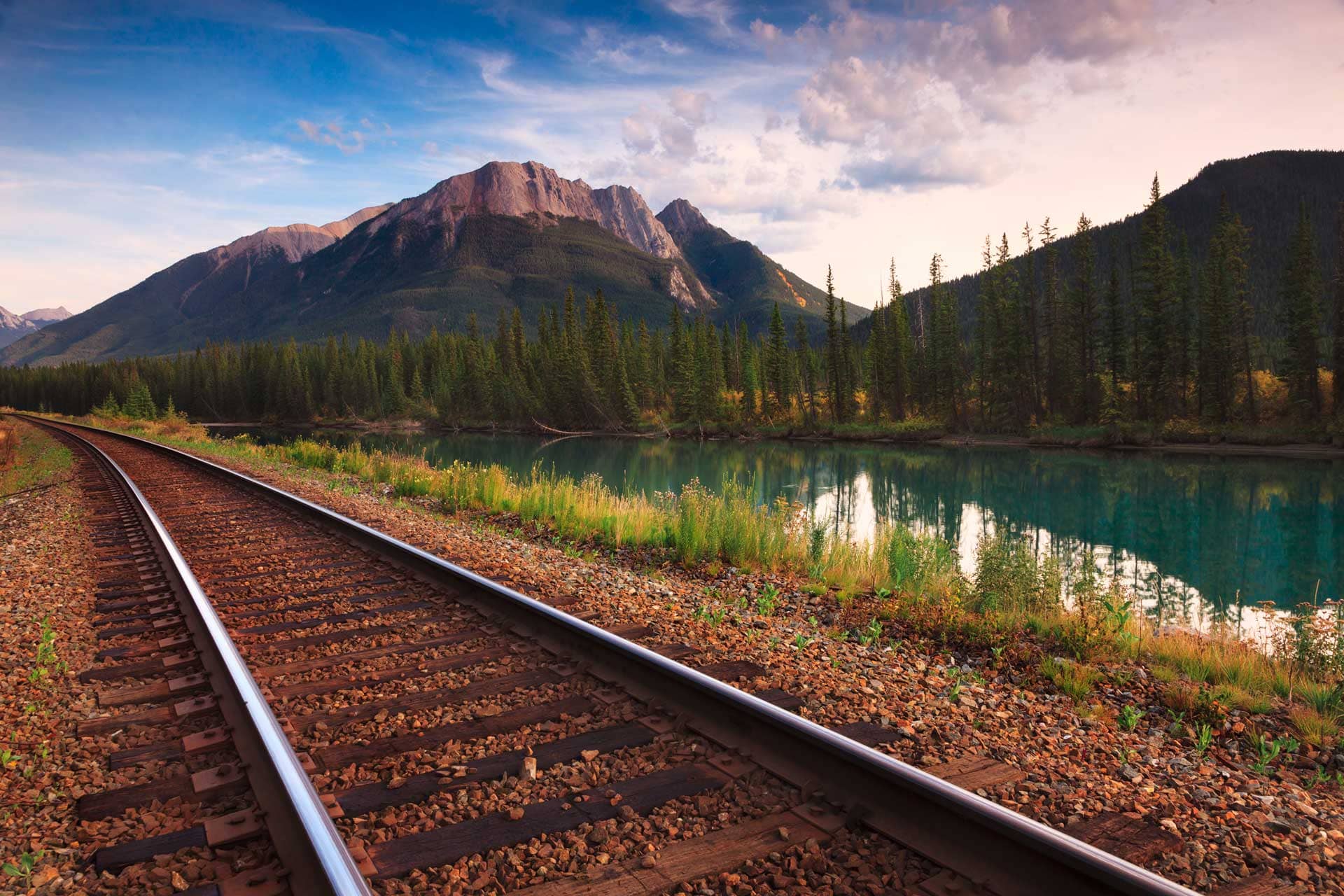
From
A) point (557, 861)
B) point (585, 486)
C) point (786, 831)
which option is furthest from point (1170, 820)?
point (585, 486)

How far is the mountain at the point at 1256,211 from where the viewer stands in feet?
397

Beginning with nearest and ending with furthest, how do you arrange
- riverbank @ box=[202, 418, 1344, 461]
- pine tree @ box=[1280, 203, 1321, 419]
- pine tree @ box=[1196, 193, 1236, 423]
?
riverbank @ box=[202, 418, 1344, 461] → pine tree @ box=[1280, 203, 1321, 419] → pine tree @ box=[1196, 193, 1236, 423]

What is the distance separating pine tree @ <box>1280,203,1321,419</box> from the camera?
5138 cm

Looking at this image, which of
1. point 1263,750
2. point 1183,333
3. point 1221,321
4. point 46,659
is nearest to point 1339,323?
point 1221,321

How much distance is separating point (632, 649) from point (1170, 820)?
2622 mm

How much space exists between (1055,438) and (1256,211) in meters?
127

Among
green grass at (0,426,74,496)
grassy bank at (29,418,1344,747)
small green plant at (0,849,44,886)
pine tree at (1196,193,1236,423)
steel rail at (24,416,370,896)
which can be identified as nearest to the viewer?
steel rail at (24,416,370,896)

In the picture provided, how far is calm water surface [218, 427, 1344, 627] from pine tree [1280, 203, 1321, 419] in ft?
38.7

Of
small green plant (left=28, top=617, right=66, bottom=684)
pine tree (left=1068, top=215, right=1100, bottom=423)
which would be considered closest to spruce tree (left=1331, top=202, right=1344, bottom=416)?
pine tree (left=1068, top=215, right=1100, bottom=423)

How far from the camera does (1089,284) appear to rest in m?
65.9

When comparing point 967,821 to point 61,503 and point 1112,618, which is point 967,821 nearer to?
point 1112,618

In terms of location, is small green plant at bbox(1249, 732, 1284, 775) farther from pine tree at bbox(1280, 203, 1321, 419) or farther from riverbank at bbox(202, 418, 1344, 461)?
pine tree at bbox(1280, 203, 1321, 419)

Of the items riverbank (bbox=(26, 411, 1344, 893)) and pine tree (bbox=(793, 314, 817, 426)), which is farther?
pine tree (bbox=(793, 314, 817, 426))

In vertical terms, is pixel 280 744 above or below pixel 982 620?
above
